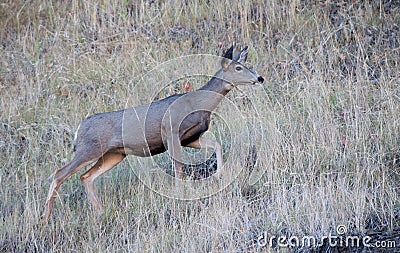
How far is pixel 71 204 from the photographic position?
871 centimetres

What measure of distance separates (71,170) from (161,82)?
7.80 ft

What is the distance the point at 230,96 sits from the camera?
33.8 feet

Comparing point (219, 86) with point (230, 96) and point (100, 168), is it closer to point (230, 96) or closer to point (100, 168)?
point (100, 168)

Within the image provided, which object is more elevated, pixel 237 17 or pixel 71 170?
pixel 237 17

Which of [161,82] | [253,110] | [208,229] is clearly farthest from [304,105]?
[208,229]

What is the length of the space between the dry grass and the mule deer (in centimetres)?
42

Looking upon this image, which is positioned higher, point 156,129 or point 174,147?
point 156,129

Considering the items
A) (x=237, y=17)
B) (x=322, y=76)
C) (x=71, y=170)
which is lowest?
(x=71, y=170)

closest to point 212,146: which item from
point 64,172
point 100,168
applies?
point 100,168

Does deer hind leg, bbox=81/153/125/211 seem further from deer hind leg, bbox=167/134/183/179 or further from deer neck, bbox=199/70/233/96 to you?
deer neck, bbox=199/70/233/96

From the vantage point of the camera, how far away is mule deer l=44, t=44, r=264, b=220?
830cm

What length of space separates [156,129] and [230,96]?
2129 millimetres

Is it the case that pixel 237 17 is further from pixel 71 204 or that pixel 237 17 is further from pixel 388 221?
pixel 388 221

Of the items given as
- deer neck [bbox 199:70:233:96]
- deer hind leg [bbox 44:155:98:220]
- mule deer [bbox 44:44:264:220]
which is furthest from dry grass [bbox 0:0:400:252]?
deer neck [bbox 199:70:233:96]
